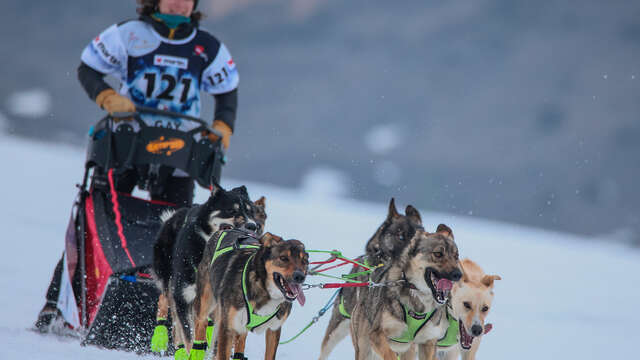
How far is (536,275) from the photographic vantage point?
37.9 feet

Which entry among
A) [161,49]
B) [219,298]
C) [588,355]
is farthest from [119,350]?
[588,355]

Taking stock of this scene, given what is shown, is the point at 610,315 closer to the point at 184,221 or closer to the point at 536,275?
the point at 536,275

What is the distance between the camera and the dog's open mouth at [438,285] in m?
3.25

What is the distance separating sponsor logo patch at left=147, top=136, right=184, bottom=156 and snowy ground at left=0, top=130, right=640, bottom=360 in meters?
1.09

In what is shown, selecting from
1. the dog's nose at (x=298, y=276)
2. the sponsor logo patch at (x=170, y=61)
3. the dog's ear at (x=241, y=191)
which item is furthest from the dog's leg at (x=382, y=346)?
the sponsor logo patch at (x=170, y=61)

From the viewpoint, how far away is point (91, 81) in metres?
4.63

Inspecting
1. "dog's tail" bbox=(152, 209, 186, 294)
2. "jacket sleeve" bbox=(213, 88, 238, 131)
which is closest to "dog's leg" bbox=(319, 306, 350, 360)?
"dog's tail" bbox=(152, 209, 186, 294)

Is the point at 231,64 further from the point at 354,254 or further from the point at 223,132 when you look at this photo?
the point at 354,254

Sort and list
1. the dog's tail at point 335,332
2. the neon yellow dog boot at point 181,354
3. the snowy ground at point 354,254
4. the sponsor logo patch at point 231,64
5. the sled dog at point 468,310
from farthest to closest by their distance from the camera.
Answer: the snowy ground at point 354,254 < the sponsor logo patch at point 231,64 < the dog's tail at point 335,332 < the neon yellow dog boot at point 181,354 < the sled dog at point 468,310

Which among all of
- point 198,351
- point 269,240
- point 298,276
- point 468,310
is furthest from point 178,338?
point 468,310

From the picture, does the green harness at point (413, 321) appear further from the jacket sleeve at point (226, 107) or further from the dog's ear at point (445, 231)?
the jacket sleeve at point (226, 107)

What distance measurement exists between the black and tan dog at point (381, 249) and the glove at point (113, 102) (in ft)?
4.94

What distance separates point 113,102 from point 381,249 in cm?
168

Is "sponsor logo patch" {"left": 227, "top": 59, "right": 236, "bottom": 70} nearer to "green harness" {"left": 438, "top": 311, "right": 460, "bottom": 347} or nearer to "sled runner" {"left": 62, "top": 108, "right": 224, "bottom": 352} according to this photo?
"sled runner" {"left": 62, "top": 108, "right": 224, "bottom": 352}
